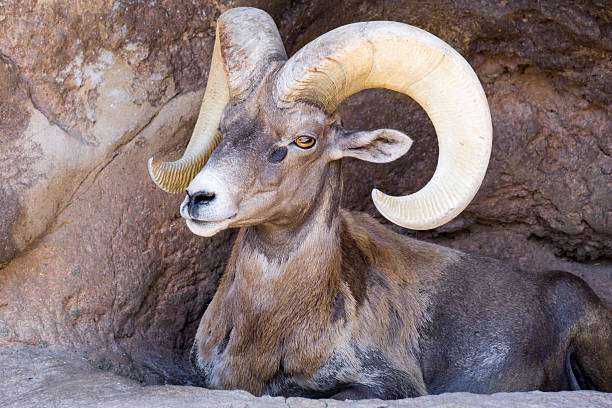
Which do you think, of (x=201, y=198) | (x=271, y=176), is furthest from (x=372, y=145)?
(x=201, y=198)

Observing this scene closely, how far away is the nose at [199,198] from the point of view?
177 inches

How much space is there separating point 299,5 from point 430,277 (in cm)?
253

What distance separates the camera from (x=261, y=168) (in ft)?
15.9

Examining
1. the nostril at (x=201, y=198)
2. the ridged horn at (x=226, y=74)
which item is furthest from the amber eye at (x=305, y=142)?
the nostril at (x=201, y=198)

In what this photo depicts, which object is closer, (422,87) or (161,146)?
(422,87)

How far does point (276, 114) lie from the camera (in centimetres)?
496

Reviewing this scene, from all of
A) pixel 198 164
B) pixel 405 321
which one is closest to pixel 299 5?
pixel 198 164

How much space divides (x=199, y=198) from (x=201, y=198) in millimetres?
12

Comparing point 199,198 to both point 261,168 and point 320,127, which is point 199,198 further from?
point 320,127

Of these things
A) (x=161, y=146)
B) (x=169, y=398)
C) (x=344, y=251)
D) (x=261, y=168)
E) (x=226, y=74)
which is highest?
(x=226, y=74)

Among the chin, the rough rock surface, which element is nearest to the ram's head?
the chin

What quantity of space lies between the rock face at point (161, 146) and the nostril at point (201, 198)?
5.38 ft

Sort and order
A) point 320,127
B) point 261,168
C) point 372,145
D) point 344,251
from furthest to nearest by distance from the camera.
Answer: point 344,251 < point 372,145 < point 320,127 < point 261,168

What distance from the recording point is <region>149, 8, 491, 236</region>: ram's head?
4.71 meters
